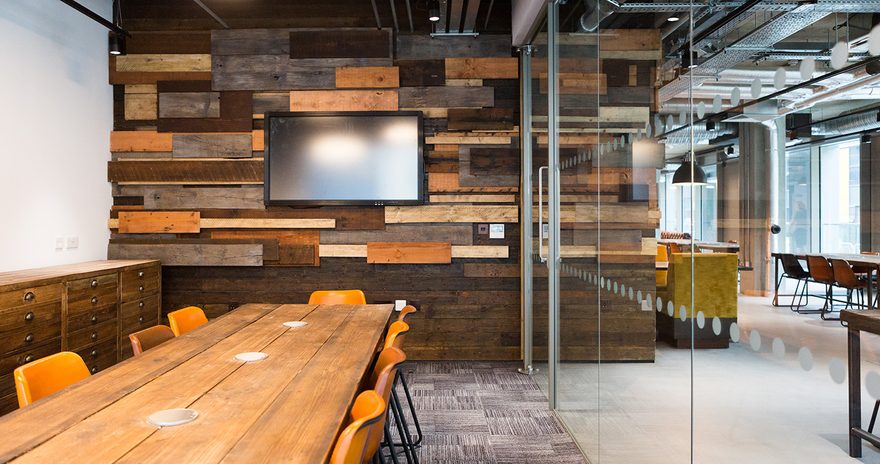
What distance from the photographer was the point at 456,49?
5.68 metres

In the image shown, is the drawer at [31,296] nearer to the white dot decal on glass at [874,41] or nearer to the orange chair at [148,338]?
the orange chair at [148,338]

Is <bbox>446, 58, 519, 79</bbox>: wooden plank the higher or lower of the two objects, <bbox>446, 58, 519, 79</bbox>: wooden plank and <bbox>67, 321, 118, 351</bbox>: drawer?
the higher

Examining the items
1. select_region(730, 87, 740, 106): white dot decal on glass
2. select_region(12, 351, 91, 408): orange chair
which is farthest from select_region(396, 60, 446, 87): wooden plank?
select_region(730, 87, 740, 106): white dot decal on glass

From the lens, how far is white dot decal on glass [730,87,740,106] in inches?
67.0

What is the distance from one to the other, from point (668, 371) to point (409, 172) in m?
3.65

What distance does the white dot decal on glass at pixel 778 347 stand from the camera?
4.90 feet

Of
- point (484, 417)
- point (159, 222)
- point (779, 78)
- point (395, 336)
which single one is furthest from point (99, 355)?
point (779, 78)

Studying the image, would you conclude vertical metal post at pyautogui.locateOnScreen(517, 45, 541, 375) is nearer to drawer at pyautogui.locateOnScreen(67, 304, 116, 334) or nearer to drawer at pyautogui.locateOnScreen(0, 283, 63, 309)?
drawer at pyautogui.locateOnScreen(67, 304, 116, 334)

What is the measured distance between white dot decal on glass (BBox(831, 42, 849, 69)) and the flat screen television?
4.40 meters

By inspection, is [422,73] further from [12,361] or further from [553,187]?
[12,361]

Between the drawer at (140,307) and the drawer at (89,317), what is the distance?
13 centimetres

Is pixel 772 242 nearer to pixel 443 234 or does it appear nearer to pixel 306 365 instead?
pixel 306 365

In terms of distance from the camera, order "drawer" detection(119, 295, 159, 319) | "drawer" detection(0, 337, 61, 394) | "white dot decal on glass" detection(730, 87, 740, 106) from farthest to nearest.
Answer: "drawer" detection(119, 295, 159, 319) < "drawer" detection(0, 337, 61, 394) < "white dot decal on glass" detection(730, 87, 740, 106)

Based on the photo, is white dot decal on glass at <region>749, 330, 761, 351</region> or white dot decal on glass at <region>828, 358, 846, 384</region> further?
white dot decal on glass at <region>749, 330, 761, 351</region>
